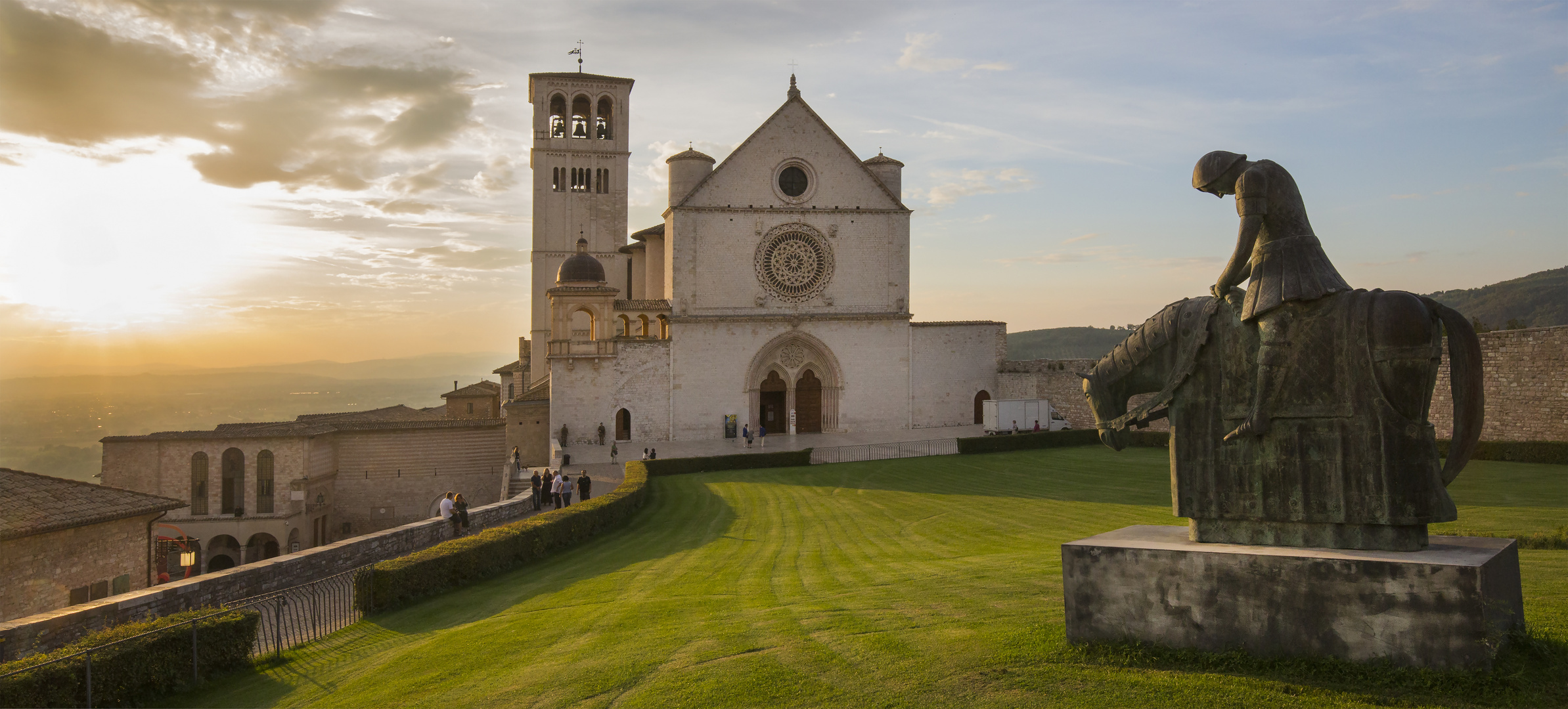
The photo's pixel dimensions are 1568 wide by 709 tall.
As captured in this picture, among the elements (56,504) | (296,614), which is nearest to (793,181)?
(56,504)

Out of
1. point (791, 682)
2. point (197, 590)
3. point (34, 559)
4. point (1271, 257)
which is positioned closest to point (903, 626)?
point (791, 682)

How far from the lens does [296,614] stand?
42.5 ft

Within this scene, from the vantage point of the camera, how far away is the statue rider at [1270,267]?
6.62 meters

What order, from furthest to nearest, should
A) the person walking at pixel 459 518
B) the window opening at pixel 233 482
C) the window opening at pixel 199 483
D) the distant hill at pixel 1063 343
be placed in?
the distant hill at pixel 1063 343
the window opening at pixel 233 482
the window opening at pixel 199 483
the person walking at pixel 459 518

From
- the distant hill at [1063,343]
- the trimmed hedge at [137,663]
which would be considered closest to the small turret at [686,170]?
the trimmed hedge at [137,663]

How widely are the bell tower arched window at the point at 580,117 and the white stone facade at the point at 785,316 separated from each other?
17570 mm

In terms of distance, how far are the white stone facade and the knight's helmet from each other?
34.0 m

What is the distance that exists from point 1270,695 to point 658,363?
3570cm

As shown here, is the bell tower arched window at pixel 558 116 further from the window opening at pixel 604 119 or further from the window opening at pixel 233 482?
→ the window opening at pixel 233 482

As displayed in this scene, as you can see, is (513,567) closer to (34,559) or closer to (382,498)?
(34,559)

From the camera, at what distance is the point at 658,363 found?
4025cm

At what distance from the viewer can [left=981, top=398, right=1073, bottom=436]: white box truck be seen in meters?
39.1

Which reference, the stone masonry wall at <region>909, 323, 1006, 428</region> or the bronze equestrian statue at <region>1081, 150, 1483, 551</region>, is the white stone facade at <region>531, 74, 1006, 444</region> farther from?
the bronze equestrian statue at <region>1081, 150, 1483, 551</region>

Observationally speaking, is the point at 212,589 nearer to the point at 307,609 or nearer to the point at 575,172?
the point at 307,609
